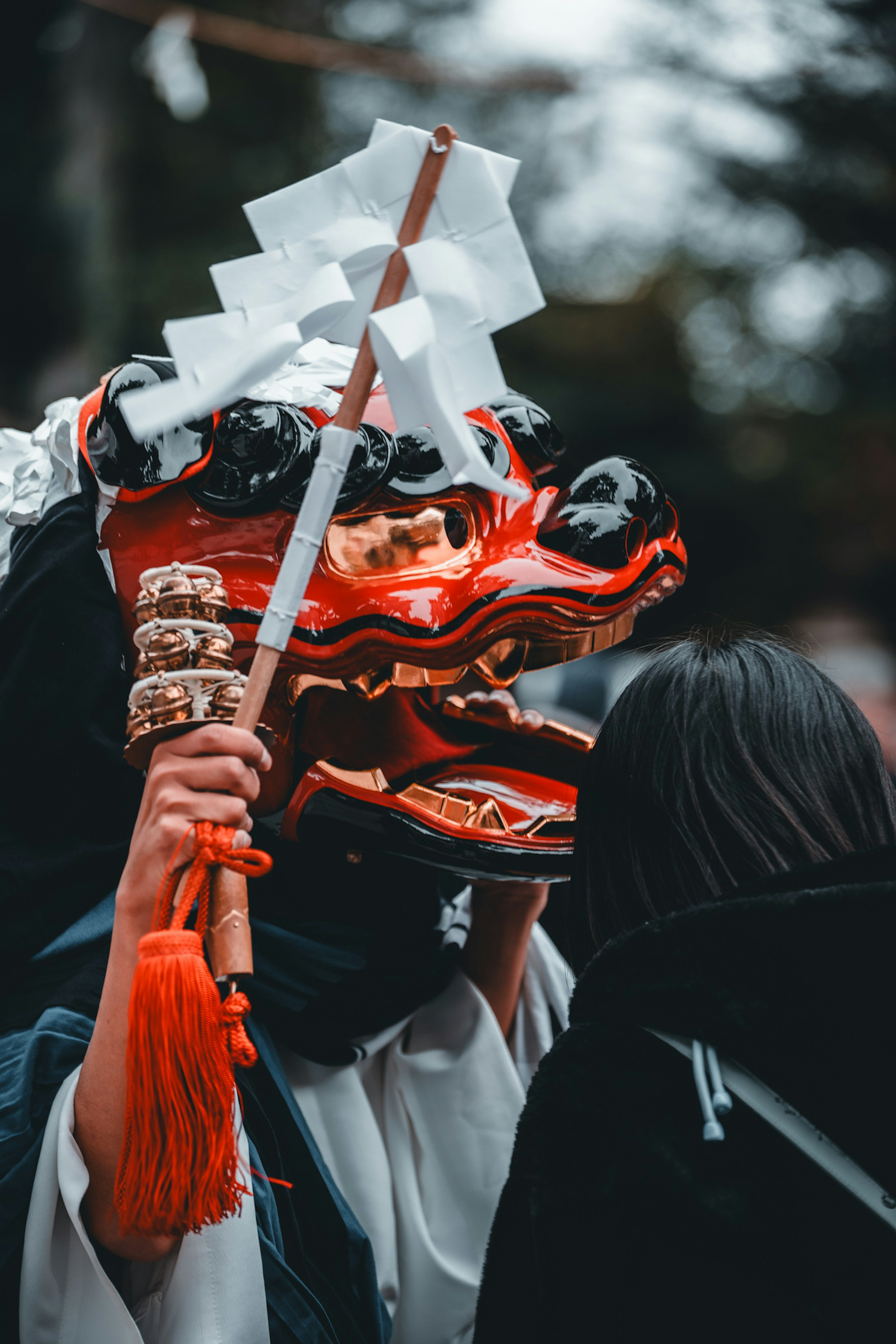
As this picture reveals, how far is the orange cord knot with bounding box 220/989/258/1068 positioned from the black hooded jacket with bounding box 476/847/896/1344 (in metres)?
0.29

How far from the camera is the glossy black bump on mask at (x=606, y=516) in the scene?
125 cm

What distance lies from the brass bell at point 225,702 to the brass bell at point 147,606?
0.31ft

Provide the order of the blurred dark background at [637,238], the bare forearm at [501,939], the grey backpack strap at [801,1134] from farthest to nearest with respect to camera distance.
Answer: the blurred dark background at [637,238] → the bare forearm at [501,939] → the grey backpack strap at [801,1134]

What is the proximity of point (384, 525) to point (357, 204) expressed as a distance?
37 centimetres

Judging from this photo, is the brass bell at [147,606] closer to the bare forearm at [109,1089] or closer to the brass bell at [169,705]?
the brass bell at [169,705]

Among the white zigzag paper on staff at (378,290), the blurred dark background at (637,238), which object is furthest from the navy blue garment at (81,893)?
the blurred dark background at (637,238)

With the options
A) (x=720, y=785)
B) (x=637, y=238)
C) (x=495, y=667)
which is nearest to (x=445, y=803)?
(x=495, y=667)

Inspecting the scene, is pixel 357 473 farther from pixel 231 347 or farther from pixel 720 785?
pixel 720 785

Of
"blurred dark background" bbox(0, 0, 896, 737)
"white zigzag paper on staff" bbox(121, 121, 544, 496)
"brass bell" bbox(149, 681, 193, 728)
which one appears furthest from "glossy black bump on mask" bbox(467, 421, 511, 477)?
"blurred dark background" bbox(0, 0, 896, 737)

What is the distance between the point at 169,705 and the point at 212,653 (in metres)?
0.06

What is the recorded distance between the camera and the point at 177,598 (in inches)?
38.9

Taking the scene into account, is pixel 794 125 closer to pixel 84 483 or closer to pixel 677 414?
pixel 677 414

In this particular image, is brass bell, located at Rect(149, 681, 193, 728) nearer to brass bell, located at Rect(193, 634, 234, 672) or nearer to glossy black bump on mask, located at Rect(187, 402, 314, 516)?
brass bell, located at Rect(193, 634, 234, 672)

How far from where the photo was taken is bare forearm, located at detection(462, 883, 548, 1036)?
1599mm
